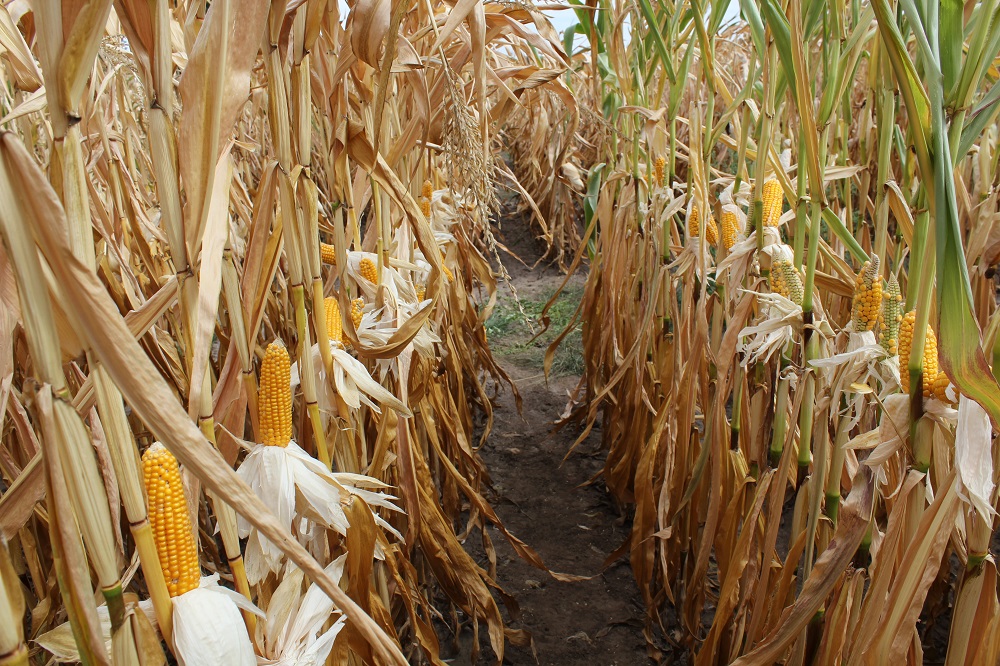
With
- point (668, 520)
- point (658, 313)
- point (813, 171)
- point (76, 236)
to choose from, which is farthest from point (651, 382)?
point (76, 236)

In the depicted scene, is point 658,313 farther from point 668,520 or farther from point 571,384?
point 571,384

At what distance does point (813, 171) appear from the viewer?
96 cm

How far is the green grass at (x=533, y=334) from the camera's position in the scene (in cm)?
390

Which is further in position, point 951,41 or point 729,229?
point 729,229

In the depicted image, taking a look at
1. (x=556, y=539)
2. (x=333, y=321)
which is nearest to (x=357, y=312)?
(x=333, y=321)

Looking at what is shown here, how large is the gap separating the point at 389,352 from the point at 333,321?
115 millimetres

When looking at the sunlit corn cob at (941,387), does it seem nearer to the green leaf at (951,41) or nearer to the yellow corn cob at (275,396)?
the green leaf at (951,41)

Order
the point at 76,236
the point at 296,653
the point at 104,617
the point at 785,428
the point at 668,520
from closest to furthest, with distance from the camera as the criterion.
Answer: the point at 76,236 → the point at 104,617 → the point at 296,653 → the point at 785,428 → the point at 668,520

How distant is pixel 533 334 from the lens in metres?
4.27

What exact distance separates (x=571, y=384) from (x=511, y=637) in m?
2.00

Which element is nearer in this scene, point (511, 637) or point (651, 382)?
point (511, 637)

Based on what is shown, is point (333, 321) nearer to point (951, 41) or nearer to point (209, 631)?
point (209, 631)

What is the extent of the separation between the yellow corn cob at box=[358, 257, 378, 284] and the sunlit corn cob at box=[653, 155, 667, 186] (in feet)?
3.19

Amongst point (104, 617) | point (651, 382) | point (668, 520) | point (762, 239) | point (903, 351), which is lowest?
point (668, 520)
